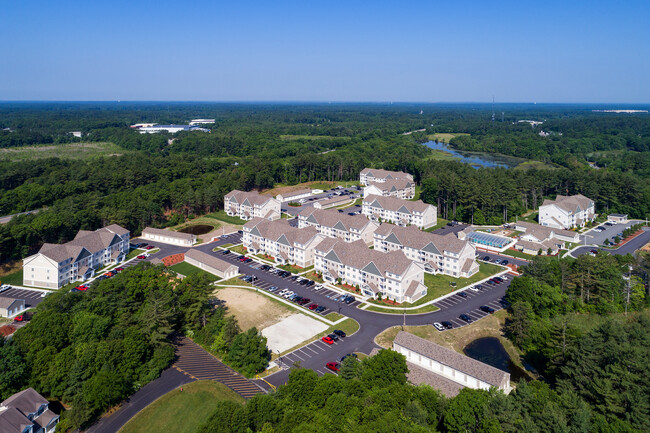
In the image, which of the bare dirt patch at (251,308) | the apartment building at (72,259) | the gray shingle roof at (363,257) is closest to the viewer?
the bare dirt patch at (251,308)

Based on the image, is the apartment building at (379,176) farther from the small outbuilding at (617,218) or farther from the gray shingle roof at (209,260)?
the gray shingle roof at (209,260)

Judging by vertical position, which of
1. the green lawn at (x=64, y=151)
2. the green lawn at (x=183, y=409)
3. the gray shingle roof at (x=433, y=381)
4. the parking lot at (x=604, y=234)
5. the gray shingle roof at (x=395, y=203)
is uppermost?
the green lawn at (x=64, y=151)

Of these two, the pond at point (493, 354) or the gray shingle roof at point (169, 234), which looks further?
the gray shingle roof at point (169, 234)

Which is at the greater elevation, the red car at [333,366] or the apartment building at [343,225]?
the apartment building at [343,225]

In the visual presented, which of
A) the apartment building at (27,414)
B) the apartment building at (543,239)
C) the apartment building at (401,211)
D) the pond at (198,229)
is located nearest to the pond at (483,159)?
the apartment building at (401,211)

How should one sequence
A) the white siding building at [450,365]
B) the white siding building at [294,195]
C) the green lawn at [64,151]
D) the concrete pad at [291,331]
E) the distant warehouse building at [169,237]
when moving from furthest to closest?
the green lawn at [64,151]
the white siding building at [294,195]
the distant warehouse building at [169,237]
the concrete pad at [291,331]
the white siding building at [450,365]

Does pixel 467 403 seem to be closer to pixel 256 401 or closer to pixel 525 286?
pixel 256 401
